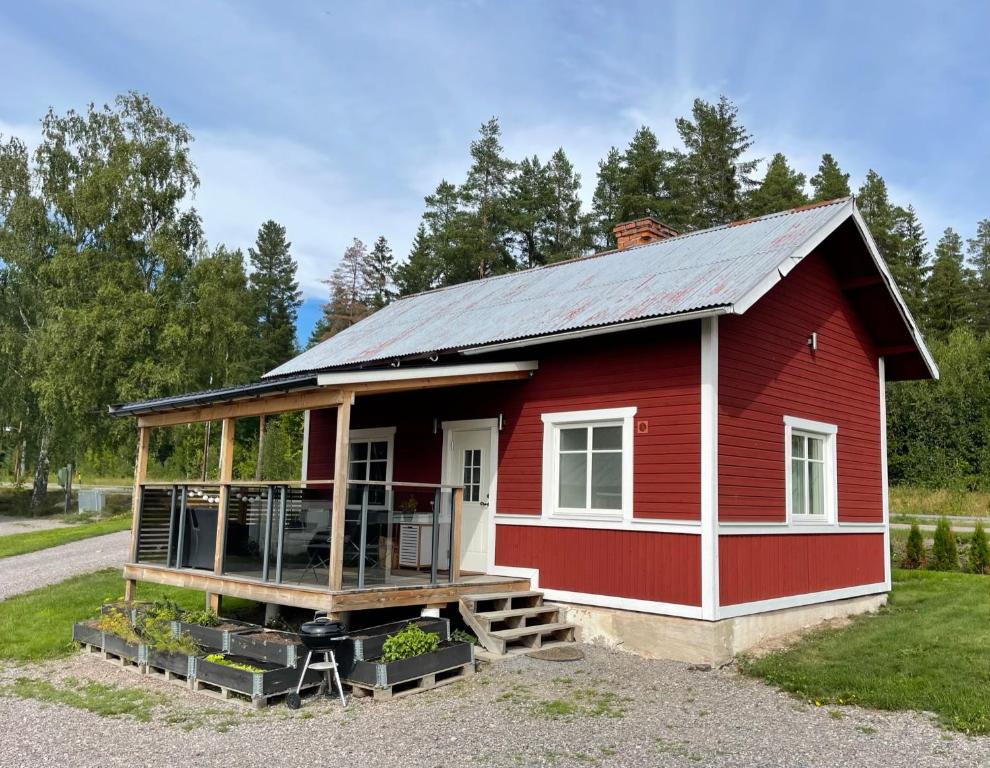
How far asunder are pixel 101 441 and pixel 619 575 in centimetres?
2386

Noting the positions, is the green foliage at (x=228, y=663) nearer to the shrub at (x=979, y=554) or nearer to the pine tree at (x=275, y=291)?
the shrub at (x=979, y=554)

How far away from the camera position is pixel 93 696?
775cm

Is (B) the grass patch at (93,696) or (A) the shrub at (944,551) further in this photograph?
(A) the shrub at (944,551)

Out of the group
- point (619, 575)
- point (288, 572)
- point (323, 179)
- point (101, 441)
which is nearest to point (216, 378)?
point (101, 441)

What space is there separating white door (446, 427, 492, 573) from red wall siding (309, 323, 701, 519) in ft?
0.82

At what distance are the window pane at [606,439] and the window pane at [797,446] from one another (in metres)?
2.46

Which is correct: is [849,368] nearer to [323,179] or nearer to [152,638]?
[152,638]

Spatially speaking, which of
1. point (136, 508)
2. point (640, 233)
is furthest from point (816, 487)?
point (136, 508)

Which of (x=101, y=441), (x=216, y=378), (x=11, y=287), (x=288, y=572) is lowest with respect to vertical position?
(x=288, y=572)

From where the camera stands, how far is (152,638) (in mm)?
8781

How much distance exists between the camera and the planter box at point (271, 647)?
7660 millimetres

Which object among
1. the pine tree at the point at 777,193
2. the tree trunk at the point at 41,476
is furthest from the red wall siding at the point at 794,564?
the tree trunk at the point at 41,476

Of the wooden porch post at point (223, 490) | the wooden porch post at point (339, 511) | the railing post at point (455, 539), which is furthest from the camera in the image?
the wooden porch post at point (223, 490)

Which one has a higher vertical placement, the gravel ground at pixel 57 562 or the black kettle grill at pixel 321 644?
the black kettle grill at pixel 321 644
